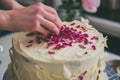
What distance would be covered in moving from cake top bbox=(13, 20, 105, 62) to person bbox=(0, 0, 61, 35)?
0.11 ft

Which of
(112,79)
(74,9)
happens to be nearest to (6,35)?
(74,9)

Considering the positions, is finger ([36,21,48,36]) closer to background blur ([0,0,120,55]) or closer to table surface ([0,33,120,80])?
table surface ([0,33,120,80])

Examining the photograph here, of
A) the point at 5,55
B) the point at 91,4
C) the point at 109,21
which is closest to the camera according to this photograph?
the point at 91,4

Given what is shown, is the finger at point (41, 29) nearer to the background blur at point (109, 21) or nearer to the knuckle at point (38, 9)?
the knuckle at point (38, 9)

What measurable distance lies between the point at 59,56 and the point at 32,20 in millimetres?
118

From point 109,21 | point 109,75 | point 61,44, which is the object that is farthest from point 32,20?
point 109,21

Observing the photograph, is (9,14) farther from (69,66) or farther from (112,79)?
(112,79)

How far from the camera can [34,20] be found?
0.76m

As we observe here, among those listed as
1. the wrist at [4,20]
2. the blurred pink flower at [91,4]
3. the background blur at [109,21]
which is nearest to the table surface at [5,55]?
the background blur at [109,21]

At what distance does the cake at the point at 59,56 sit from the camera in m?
0.74

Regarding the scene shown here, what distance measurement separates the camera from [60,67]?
742 millimetres

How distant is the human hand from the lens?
0.77 metres

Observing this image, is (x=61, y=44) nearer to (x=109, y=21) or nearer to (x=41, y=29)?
(x=41, y=29)

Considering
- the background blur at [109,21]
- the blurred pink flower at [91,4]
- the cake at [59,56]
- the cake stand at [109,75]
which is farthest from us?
the background blur at [109,21]
